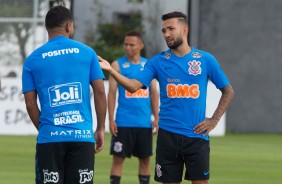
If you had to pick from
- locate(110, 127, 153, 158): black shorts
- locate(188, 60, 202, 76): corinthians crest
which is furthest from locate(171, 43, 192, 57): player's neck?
locate(110, 127, 153, 158): black shorts

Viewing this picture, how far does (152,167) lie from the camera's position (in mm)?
17688

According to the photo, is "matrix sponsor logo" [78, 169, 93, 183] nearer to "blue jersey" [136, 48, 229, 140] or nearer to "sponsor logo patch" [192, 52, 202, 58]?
"blue jersey" [136, 48, 229, 140]

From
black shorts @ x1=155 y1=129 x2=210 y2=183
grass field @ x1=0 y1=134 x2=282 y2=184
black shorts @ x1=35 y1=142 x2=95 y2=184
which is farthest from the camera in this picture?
grass field @ x1=0 y1=134 x2=282 y2=184

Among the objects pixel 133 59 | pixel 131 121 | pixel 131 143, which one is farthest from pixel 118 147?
pixel 133 59

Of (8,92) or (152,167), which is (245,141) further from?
(152,167)

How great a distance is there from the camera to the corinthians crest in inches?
397

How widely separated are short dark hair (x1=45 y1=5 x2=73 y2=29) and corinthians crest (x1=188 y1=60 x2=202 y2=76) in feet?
6.73

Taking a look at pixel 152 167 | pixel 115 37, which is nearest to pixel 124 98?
pixel 152 167

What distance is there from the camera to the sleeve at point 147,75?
1013 cm

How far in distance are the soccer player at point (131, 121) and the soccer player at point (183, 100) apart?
388 cm

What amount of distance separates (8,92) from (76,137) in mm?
19095

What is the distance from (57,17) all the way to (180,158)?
2.50 metres

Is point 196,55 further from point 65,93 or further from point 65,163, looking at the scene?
point 65,163

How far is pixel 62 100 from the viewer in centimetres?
828
